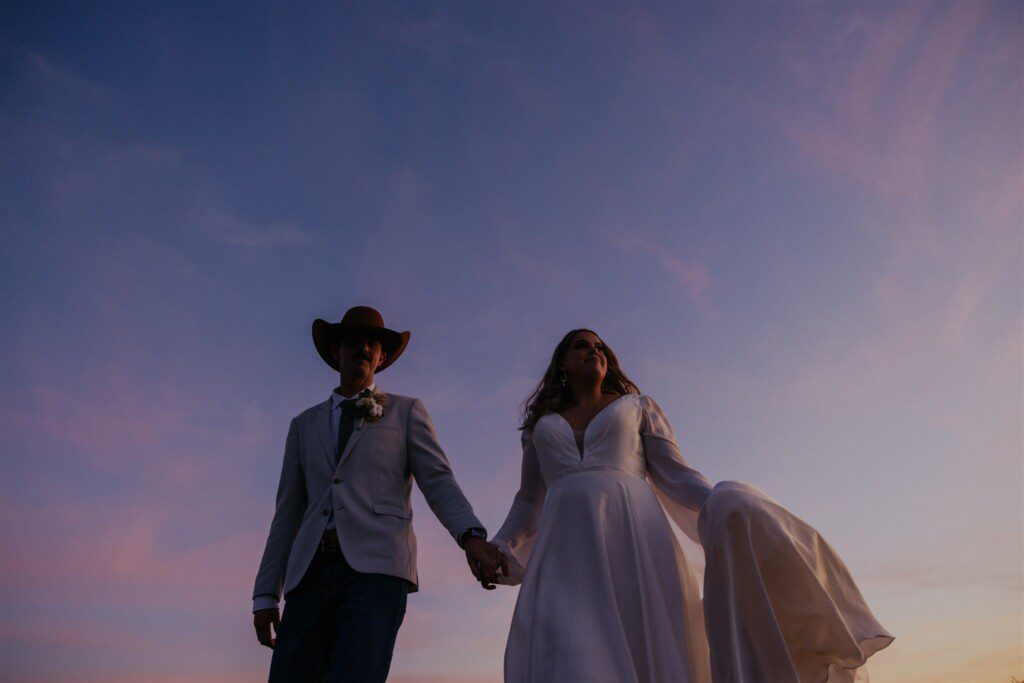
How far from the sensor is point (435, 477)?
210 inches

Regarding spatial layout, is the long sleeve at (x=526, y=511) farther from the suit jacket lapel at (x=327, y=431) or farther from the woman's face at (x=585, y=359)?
the suit jacket lapel at (x=327, y=431)

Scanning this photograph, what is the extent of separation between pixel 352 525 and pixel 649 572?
1.71m

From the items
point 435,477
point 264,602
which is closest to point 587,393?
point 435,477

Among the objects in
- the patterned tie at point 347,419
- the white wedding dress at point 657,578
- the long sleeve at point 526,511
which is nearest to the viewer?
the white wedding dress at point 657,578

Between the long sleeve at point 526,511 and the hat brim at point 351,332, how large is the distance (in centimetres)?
113

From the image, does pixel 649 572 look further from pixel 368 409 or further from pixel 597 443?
pixel 368 409

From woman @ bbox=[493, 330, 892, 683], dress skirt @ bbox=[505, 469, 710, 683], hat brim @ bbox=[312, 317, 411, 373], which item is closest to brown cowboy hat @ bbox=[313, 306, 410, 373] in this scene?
hat brim @ bbox=[312, 317, 411, 373]

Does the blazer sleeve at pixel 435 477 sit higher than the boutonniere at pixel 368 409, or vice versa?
the boutonniere at pixel 368 409

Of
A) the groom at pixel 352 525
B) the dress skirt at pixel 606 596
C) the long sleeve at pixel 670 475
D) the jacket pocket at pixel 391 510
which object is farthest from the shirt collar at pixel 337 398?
the long sleeve at pixel 670 475

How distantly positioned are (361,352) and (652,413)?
2.00 meters

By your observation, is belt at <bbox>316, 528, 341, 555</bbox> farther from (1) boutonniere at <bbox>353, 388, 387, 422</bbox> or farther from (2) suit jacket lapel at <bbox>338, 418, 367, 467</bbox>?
(1) boutonniere at <bbox>353, 388, 387, 422</bbox>

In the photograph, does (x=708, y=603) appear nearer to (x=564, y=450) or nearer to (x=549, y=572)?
(x=549, y=572)

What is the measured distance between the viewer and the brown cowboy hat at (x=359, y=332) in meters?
5.89

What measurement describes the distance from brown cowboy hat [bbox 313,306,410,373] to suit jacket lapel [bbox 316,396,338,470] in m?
0.52
